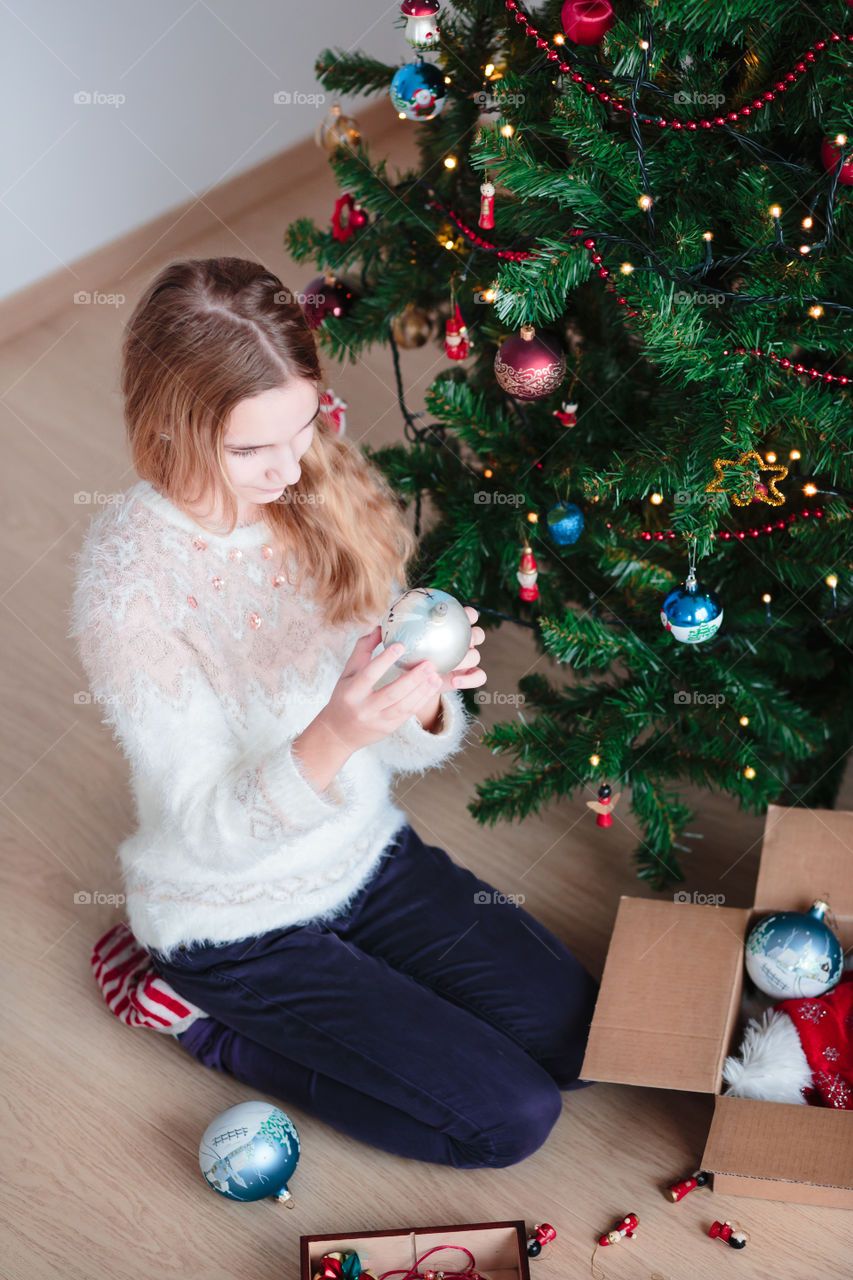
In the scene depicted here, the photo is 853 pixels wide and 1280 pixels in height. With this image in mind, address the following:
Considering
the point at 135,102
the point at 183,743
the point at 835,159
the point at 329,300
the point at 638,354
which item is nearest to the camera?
the point at 835,159

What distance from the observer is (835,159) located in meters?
1.09

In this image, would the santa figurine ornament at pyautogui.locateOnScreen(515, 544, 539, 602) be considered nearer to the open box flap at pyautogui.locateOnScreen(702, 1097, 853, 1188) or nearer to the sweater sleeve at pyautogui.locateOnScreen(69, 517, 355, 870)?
the sweater sleeve at pyautogui.locateOnScreen(69, 517, 355, 870)

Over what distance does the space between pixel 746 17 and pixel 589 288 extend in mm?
399

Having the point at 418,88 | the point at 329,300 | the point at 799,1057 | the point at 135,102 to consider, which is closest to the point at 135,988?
the point at 799,1057

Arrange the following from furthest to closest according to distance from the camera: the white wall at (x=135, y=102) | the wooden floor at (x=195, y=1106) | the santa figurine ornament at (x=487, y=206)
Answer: the white wall at (x=135, y=102)
the wooden floor at (x=195, y=1106)
the santa figurine ornament at (x=487, y=206)

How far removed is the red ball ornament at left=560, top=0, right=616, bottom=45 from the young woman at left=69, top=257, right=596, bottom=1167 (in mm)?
378

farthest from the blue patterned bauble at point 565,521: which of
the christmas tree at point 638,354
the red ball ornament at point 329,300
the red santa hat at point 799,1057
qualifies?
the red santa hat at point 799,1057

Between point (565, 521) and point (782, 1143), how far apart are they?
721 millimetres

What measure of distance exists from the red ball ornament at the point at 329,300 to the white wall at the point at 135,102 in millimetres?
1282

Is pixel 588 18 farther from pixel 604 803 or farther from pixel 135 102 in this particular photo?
pixel 135 102

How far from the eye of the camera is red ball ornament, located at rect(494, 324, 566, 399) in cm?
128

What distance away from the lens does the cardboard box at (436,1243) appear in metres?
1.26

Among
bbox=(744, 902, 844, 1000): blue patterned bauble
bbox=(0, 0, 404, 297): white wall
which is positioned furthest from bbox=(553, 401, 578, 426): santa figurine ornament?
bbox=(0, 0, 404, 297): white wall

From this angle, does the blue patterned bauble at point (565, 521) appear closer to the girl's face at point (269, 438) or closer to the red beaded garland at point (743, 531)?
the red beaded garland at point (743, 531)
